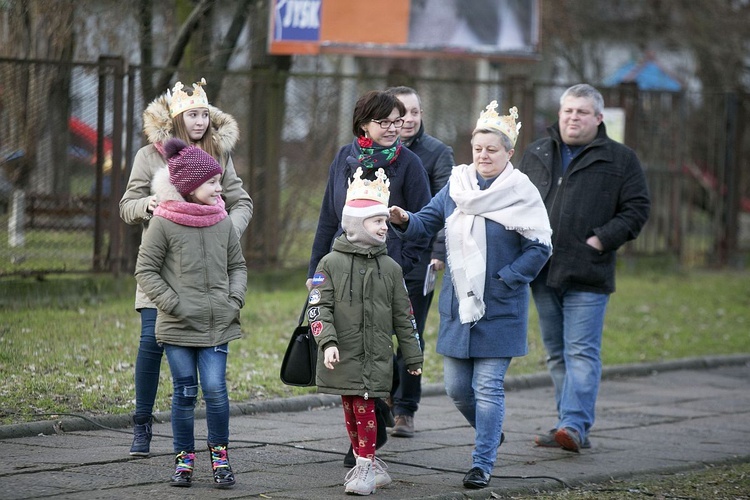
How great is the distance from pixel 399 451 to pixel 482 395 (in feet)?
3.28

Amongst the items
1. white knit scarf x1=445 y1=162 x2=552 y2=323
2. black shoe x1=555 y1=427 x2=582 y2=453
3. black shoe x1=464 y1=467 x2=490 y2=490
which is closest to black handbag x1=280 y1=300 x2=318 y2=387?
white knit scarf x1=445 y1=162 x2=552 y2=323

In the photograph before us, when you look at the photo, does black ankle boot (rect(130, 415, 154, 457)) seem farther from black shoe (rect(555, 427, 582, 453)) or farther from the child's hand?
black shoe (rect(555, 427, 582, 453))

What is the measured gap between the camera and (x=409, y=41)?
1667 centimetres

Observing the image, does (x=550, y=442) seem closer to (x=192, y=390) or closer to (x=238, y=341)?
(x=192, y=390)

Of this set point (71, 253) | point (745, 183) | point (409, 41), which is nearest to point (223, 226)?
point (71, 253)

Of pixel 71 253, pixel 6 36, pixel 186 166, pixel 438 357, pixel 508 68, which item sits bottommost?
pixel 438 357

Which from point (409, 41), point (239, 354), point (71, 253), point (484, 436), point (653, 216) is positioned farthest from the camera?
point (653, 216)

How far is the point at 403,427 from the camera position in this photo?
25.8 feet

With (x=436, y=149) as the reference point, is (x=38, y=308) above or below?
below

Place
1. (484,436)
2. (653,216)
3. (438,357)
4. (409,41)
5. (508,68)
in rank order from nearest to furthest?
1. (484,436)
2. (438,357)
3. (409,41)
4. (653,216)
5. (508,68)

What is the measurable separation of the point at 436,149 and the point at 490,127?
1.29m

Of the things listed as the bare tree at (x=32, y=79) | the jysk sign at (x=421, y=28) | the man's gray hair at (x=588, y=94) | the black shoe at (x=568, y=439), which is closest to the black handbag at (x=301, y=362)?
the black shoe at (x=568, y=439)

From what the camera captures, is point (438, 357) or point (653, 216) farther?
point (653, 216)

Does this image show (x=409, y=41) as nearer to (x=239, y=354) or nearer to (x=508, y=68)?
(x=239, y=354)
